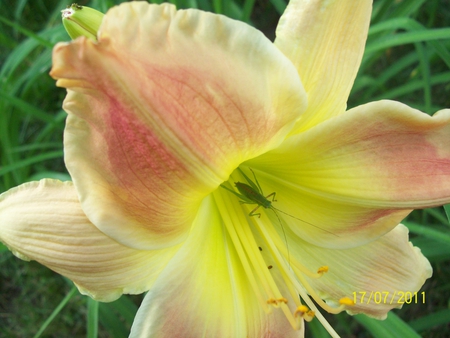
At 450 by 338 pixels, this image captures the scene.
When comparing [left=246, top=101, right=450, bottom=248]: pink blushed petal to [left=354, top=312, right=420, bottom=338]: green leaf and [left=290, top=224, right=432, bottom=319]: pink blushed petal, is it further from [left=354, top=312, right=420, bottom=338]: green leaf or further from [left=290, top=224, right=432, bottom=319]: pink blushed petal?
[left=354, top=312, right=420, bottom=338]: green leaf

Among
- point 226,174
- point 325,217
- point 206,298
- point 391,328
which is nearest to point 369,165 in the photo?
point 325,217

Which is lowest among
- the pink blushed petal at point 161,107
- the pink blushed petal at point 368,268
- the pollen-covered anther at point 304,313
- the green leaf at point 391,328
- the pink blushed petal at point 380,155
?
the green leaf at point 391,328

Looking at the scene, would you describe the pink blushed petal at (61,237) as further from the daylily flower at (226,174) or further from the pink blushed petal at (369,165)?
the pink blushed petal at (369,165)

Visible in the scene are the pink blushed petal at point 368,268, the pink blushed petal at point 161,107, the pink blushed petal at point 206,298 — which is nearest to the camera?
the pink blushed petal at point 161,107

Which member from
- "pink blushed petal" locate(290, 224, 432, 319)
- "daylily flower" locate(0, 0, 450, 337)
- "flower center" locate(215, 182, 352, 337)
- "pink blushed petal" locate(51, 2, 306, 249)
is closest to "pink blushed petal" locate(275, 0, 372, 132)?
"daylily flower" locate(0, 0, 450, 337)

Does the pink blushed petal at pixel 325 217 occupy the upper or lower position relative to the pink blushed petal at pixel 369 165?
lower

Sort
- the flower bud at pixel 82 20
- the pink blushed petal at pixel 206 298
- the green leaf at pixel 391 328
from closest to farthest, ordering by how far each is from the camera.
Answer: the flower bud at pixel 82 20 < the pink blushed petal at pixel 206 298 < the green leaf at pixel 391 328

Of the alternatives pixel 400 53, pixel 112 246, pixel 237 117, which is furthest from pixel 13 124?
pixel 400 53
